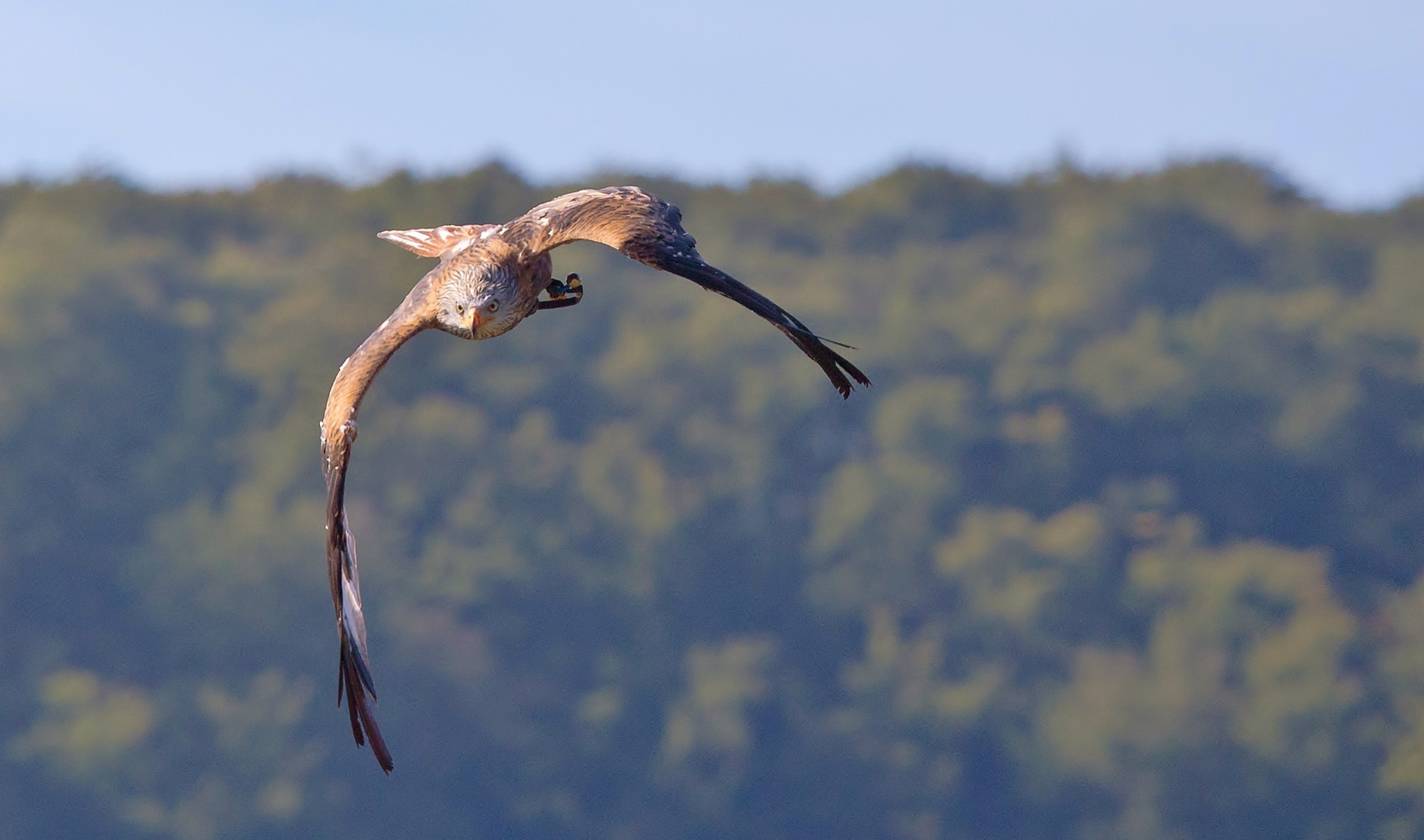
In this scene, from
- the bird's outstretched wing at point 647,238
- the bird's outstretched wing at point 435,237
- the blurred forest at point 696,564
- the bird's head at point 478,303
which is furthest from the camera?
the blurred forest at point 696,564

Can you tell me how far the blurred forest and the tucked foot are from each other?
58.7 metres

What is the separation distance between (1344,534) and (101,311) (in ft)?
142

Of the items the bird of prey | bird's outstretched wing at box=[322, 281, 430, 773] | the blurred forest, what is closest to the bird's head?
the bird of prey

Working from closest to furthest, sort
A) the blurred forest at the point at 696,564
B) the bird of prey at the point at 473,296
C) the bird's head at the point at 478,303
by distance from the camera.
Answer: the bird of prey at the point at 473,296, the bird's head at the point at 478,303, the blurred forest at the point at 696,564

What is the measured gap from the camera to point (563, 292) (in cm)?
1628

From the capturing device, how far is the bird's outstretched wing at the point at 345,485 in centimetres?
1506

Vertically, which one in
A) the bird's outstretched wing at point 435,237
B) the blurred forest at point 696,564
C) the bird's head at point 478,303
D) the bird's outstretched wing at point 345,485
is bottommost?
the bird's outstretched wing at point 345,485

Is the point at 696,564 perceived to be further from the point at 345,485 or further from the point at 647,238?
the point at 647,238

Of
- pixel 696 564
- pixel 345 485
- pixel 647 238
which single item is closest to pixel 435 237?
pixel 345 485

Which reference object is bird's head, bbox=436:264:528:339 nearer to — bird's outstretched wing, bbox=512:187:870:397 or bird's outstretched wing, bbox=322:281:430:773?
bird's outstretched wing, bbox=322:281:430:773

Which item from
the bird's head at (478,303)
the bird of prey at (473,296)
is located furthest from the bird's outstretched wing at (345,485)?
the bird's head at (478,303)

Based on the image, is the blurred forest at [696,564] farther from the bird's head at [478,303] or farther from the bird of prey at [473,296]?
the bird's head at [478,303]

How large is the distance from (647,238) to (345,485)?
100 inches

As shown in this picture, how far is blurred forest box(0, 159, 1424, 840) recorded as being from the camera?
76125mm
